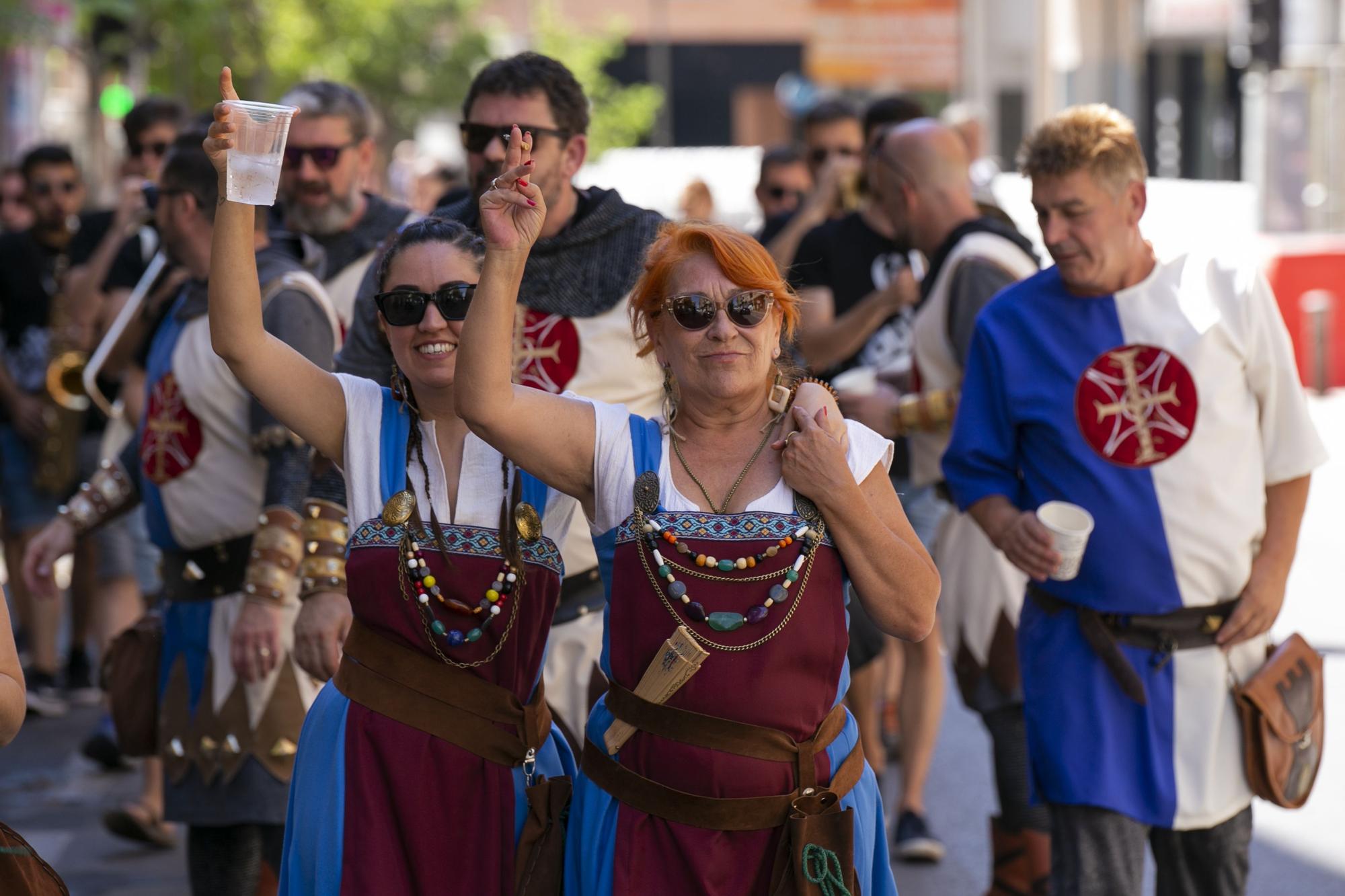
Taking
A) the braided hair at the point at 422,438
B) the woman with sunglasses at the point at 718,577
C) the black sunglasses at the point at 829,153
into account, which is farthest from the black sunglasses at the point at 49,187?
the woman with sunglasses at the point at 718,577

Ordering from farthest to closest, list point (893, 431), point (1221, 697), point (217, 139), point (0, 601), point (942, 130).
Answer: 1. point (942, 130)
2. point (893, 431)
3. point (1221, 697)
4. point (217, 139)
5. point (0, 601)

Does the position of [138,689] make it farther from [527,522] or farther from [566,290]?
[527,522]

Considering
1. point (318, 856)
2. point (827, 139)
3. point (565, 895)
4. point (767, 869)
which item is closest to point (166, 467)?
point (318, 856)

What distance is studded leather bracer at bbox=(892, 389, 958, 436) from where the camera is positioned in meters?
5.35

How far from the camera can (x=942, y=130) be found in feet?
19.4

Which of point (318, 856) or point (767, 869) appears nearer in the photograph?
point (767, 869)

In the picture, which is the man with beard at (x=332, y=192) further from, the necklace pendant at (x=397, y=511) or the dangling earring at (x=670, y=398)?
the dangling earring at (x=670, y=398)

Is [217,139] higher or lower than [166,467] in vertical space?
higher

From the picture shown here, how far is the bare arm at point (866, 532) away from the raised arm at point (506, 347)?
397 mm

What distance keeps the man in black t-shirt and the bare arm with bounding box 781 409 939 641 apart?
222 centimetres

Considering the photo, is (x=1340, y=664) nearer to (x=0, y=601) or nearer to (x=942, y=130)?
(x=942, y=130)

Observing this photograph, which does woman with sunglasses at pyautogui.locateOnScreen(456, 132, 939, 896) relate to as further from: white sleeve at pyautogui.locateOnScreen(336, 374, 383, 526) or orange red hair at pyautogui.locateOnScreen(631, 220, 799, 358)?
white sleeve at pyautogui.locateOnScreen(336, 374, 383, 526)

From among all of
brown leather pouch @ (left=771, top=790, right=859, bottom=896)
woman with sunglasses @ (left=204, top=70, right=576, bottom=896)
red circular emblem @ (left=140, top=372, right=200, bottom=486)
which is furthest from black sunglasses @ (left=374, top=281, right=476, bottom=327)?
red circular emblem @ (left=140, top=372, right=200, bottom=486)

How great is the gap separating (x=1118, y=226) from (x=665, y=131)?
176 ft
